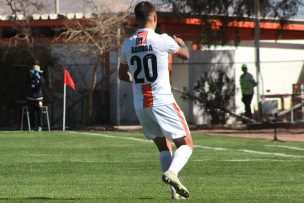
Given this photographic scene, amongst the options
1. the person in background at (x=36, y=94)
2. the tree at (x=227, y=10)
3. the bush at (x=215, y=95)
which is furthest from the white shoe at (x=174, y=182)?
the bush at (x=215, y=95)

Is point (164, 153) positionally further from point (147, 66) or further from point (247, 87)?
point (247, 87)

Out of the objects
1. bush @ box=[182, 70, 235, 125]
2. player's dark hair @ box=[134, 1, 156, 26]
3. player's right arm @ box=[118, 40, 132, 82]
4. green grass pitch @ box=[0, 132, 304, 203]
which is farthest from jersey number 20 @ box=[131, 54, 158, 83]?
bush @ box=[182, 70, 235, 125]

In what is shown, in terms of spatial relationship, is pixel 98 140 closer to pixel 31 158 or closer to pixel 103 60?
pixel 31 158

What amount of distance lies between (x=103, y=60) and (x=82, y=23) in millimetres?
1537

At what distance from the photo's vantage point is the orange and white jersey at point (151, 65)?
1075 centimetres

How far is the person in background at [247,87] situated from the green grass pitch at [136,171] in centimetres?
809

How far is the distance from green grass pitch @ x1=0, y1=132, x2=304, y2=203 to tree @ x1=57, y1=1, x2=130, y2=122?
9455 mm

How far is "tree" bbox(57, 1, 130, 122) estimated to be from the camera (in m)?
33.7

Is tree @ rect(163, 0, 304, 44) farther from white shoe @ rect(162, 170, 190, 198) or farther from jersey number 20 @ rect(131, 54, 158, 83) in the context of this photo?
white shoe @ rect(162, 170, 190, 198)

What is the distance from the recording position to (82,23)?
113 feet

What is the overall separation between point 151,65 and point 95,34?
23.3 meters

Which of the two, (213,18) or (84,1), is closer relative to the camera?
(213,18)

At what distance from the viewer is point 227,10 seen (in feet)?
108

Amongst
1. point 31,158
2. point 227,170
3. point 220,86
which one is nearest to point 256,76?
point 220,86
